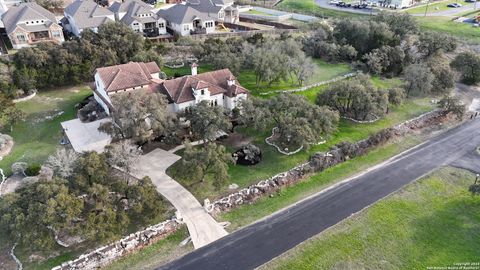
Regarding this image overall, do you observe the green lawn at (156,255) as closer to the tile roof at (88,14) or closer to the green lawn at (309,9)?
the tile roof at (88,14)

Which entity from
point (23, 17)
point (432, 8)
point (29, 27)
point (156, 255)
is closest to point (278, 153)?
point (156, 255)

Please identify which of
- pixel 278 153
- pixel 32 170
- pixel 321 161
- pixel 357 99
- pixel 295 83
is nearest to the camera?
pixel 32 170

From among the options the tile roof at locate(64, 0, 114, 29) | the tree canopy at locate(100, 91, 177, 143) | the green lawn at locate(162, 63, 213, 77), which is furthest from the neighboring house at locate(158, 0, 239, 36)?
the tree canopy at locate(100, 91, 177, 143)

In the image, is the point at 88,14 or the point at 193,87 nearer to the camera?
the point at 193,87

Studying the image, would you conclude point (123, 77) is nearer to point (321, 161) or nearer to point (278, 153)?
point (278, 153)

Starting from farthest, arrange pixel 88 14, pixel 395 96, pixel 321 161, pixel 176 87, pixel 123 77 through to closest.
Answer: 1. pixel 88 14
2. pixel 395 96
3. pixel 176 87
4. pixel 123 77
5. pixel 321 161

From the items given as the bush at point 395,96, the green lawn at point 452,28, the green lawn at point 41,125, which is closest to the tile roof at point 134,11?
the green lawn at point 41,125

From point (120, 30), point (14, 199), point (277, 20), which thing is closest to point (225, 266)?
point (14, 199)

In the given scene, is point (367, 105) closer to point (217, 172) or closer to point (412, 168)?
point (412, 168)
